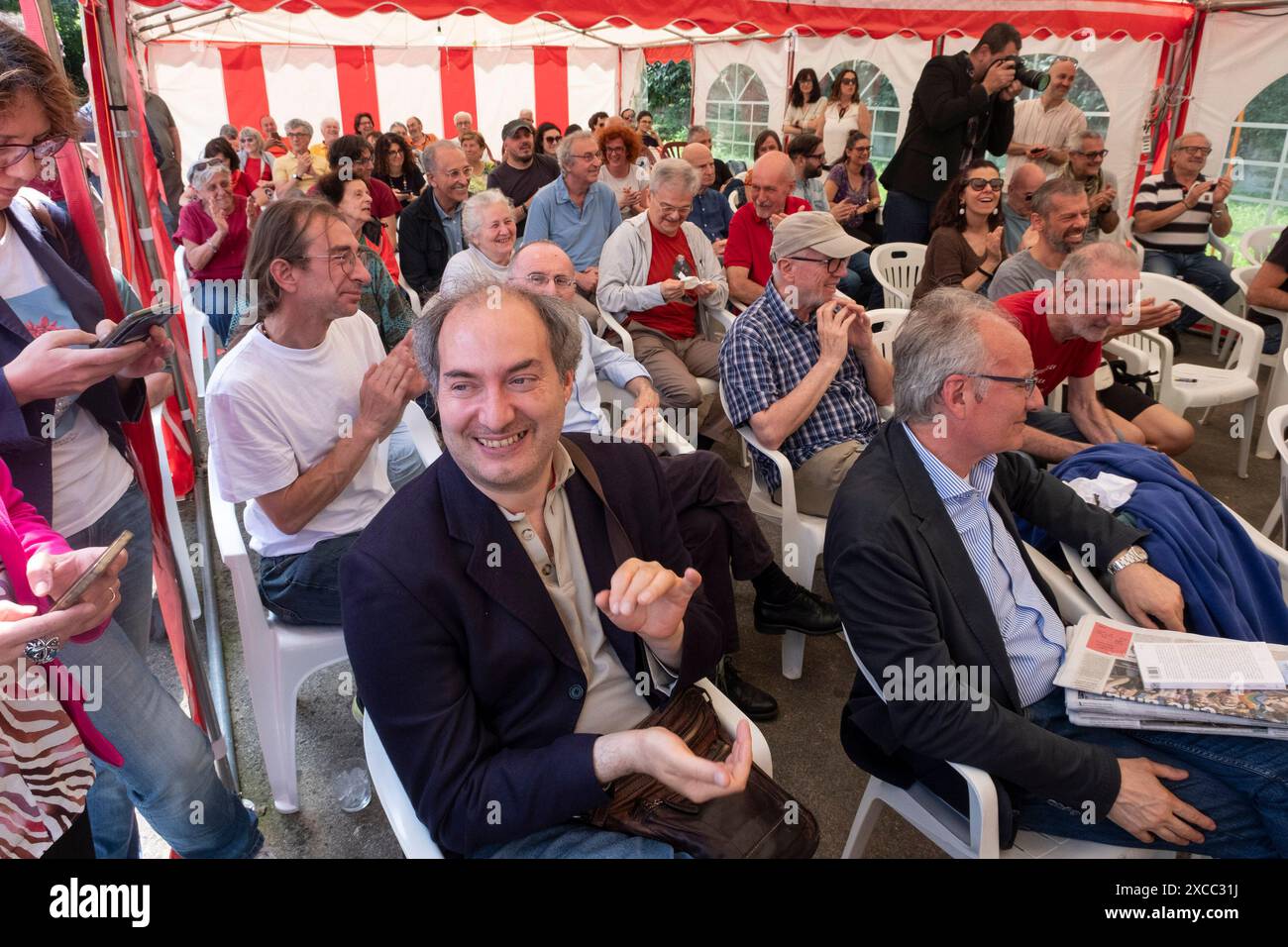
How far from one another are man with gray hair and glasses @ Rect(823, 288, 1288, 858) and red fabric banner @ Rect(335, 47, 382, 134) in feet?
39.4

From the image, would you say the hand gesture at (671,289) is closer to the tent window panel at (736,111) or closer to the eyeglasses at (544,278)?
the eyeglasses at (544,278)

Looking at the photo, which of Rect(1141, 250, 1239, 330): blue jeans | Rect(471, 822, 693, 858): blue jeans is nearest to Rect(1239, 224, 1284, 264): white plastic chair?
Rect(1141, 250, 1239, 330): blue jeans

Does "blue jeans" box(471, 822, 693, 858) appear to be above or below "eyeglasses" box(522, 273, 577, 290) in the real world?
below

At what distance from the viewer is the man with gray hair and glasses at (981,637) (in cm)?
163

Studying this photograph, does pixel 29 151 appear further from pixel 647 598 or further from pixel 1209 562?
pixel 1209 562

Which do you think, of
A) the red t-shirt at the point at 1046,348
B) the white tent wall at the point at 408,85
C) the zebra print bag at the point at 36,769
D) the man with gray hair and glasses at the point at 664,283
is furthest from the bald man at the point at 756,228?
the white tent wall at the point at 408,85

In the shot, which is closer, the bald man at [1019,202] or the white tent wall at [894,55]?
the bald man at [1019,202]

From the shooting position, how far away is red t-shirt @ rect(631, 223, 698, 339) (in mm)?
4379

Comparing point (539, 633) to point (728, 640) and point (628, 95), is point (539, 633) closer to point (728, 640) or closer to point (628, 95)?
point (728, 640)

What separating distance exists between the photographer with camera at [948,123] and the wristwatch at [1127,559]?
382 cm

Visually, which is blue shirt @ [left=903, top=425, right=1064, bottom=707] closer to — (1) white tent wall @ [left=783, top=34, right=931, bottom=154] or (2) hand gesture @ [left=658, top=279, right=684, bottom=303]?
(2) hand gesture @ [left=658, top=279, right=684, bottom=303]

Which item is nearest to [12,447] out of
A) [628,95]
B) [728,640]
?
[728,640]

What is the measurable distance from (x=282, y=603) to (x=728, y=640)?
1.19 meters

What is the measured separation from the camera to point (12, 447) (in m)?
1.54
